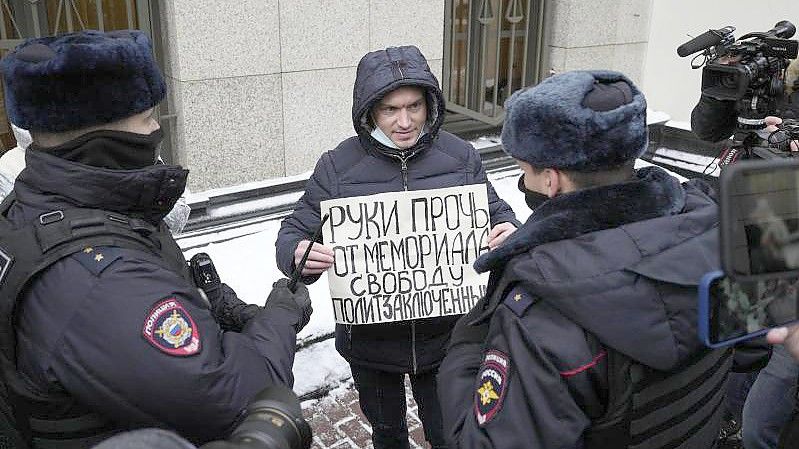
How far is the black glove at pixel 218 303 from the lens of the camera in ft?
7.20

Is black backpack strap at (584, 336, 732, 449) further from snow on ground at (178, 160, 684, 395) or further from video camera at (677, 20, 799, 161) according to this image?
video camera at (677, 20, 799, 161)

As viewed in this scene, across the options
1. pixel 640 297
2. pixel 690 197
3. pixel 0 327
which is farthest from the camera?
pixel 690 197

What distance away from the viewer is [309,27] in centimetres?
538

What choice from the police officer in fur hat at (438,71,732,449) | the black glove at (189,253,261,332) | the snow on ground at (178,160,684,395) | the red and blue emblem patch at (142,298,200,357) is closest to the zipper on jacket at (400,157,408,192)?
the black glove at (189,253,261,332)

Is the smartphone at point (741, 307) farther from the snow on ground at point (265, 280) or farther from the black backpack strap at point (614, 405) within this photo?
the snow on ground at point (265, 280)

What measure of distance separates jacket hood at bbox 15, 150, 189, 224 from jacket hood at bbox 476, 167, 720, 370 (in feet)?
3.03

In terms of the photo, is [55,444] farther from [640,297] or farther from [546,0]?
[546,0]

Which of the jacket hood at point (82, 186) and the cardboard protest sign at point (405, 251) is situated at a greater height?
the jacket hood at point (82, 186)

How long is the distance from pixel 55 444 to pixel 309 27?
4288mm

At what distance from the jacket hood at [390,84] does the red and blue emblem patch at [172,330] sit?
137cm

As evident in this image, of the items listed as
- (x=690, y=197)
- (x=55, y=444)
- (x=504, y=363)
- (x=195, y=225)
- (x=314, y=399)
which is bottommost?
(x=314, y=399)

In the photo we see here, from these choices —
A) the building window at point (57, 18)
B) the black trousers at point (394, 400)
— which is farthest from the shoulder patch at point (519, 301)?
the building window at point (57, 18)

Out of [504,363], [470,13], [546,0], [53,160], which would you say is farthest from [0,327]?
[546,0]

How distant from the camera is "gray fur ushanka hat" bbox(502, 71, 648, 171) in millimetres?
1555
